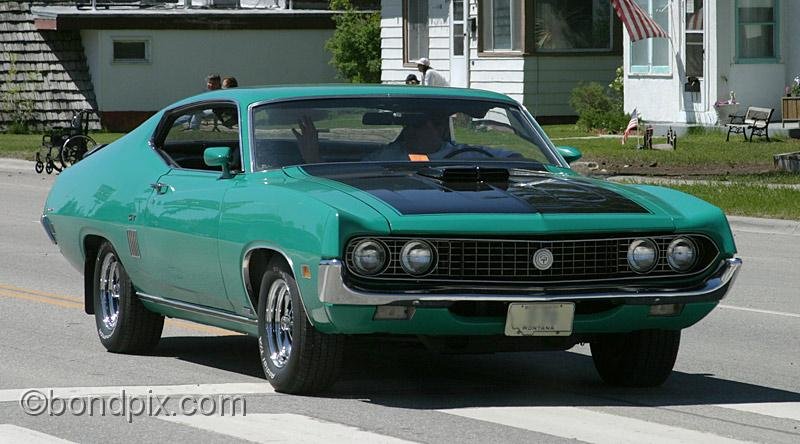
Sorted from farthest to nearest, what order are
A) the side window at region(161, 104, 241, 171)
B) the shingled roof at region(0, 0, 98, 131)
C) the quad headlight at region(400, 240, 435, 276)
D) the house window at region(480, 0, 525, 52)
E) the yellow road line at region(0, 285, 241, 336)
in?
the shingled roof at region(0, 0, 98, 131), the house window at region(480, 0, 525, 52), the yellow road line at region(0, 285, 241, 336), the side window at region(161, 104, 241, 171), the quad headlight at region(400, 240, 435, 276)

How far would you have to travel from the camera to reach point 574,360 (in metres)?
9.74

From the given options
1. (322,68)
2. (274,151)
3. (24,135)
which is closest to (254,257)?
(274,151)

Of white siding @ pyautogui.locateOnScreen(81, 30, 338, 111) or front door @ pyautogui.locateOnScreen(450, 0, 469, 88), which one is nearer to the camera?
front door @ pyautogui.locateOnScreen(450, 0, 469, 88)

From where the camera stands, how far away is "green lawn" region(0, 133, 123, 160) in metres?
33.2

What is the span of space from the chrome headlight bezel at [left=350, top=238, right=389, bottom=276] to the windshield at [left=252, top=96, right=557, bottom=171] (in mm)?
1318

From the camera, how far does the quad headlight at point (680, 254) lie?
317 inches

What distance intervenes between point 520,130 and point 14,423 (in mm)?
3384

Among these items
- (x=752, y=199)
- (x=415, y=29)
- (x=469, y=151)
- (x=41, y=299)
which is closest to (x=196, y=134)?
(x=469, y=151)

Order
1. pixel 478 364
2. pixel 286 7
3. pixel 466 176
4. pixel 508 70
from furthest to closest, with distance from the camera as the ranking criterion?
pixel 286 7 < pixel 508 70 < pixel 478 364 < pixel 466 176

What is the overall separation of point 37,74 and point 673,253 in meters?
35.0

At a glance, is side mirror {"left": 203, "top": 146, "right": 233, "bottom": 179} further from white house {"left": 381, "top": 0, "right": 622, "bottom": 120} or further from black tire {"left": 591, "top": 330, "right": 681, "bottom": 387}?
white house {"left": 381, "top": 0, "right": 622, "bottom": 120}

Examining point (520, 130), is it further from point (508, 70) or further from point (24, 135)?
point (24, 135)

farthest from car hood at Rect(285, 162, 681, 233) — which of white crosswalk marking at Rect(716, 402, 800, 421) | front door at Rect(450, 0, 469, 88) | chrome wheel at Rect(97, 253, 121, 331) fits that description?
front door at Rect(450, 0, 469, 88)

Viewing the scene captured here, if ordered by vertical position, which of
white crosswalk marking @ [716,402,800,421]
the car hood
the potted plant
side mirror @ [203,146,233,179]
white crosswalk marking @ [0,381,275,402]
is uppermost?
the potted plant
